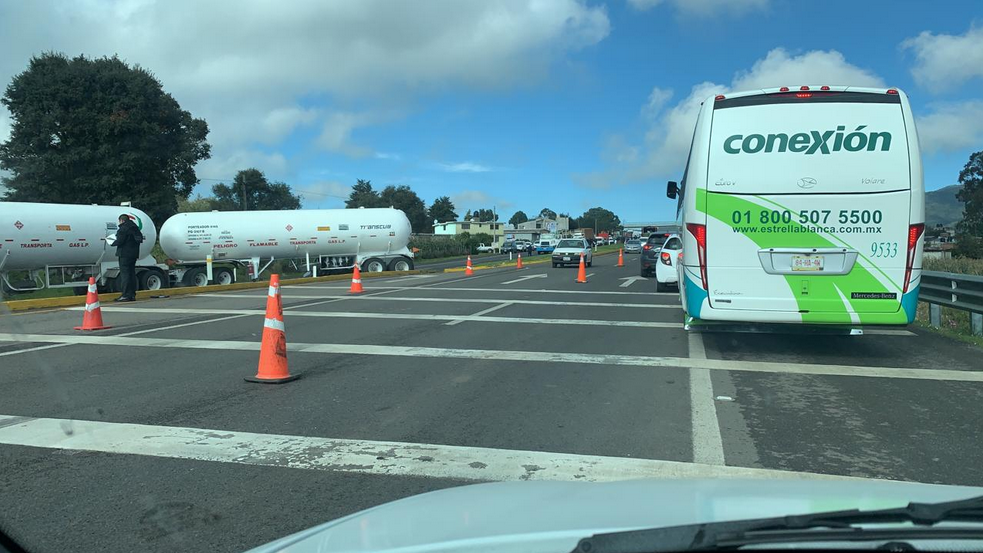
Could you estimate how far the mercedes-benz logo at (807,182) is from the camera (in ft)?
26.6

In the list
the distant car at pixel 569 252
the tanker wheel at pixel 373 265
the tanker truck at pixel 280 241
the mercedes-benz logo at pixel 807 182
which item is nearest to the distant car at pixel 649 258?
the distant car at pixel 569 252

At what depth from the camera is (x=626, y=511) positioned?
250 cm

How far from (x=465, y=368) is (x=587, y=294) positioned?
10.3 meters

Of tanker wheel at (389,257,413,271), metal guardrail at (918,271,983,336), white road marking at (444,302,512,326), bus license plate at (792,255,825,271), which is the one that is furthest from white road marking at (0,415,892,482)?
tanker wheel at (389,257,413,271)

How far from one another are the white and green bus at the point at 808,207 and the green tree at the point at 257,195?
3173 inches

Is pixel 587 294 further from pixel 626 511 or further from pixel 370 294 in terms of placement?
pixel 626 511

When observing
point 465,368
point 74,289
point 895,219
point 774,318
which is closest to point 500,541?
point 465,368

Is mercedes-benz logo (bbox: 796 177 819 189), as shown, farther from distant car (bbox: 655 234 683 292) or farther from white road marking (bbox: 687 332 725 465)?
distant car (bbox: 655 234 683 292)

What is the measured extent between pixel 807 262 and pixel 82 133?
3477 cm

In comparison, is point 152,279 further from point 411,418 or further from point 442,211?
point 442,211

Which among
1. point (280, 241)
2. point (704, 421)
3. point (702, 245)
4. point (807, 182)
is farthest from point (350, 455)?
point (280, 241)

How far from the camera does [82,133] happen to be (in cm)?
3284

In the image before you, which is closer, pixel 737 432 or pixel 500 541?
pixel 500 541

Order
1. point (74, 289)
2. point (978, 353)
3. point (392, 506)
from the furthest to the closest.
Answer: point (74, 289) < point (978, 353) < point (392, 506)
